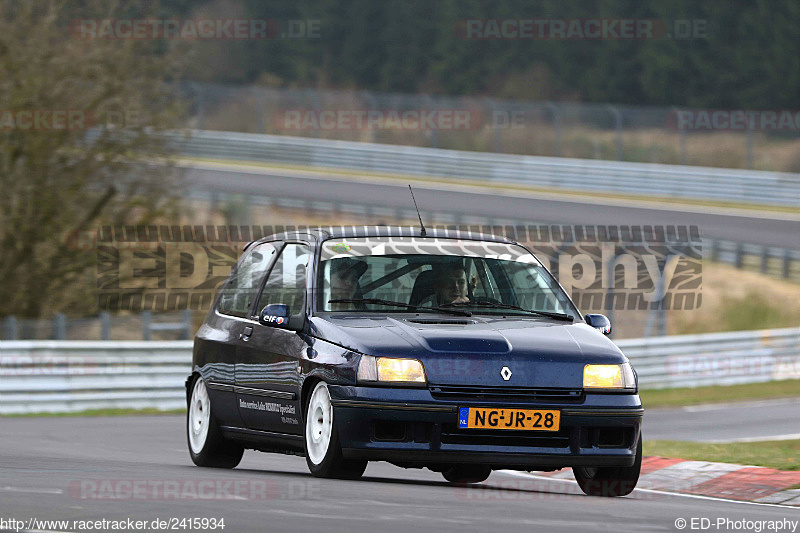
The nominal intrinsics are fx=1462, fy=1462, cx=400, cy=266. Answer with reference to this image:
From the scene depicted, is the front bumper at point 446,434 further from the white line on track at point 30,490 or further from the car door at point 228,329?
the car door at point 228,329

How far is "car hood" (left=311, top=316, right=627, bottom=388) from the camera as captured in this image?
329 inches

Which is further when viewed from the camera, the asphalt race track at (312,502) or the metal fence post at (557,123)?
the metal fence post at (557,123)

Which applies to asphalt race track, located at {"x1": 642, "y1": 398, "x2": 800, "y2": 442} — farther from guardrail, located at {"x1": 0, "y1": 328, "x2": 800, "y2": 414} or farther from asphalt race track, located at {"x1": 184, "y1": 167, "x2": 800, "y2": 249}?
asphalt race track, located at {"x1": 184, "y1": 167, "x2": 800, "y2": 249}

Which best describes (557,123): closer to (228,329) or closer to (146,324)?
(146,324)

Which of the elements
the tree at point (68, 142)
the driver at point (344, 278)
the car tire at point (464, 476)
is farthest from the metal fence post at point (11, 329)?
the driver at point (344, 278)

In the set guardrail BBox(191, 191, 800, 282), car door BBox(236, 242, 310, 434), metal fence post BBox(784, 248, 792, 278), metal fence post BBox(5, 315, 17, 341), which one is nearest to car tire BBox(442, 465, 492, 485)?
car door BBox(236, 242, 310, 434)

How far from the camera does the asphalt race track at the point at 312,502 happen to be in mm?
6820

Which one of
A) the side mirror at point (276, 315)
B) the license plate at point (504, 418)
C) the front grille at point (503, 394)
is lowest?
the license plate at point (504, 418)

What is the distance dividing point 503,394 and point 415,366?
1.75ft

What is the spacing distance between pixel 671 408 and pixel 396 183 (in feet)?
66.8

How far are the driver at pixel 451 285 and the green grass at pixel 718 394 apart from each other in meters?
15.1

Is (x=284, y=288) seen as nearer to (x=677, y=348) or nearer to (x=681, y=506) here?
(x=681, y=506)

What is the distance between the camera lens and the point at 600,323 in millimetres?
9500

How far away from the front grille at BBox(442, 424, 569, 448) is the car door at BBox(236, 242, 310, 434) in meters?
1.15
